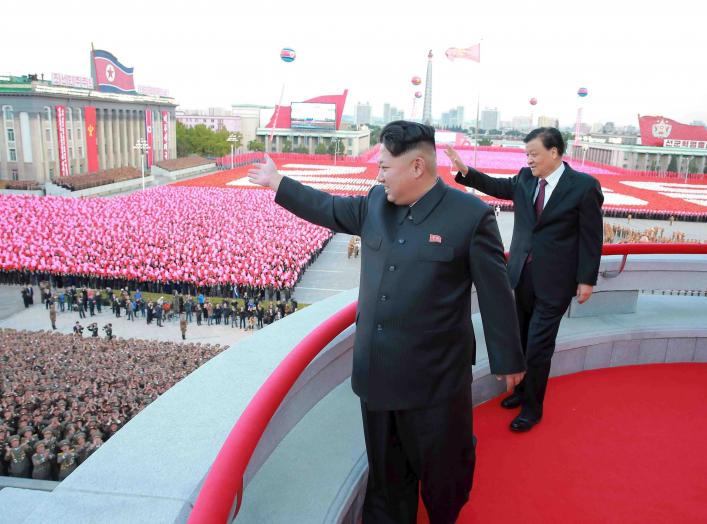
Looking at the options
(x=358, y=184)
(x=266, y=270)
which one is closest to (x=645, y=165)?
(x=358, y=184)

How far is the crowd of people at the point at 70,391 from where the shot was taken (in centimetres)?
642

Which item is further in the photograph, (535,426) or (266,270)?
(266,270)

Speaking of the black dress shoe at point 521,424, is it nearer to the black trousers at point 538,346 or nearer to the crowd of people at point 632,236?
the black trousers at point 538,346

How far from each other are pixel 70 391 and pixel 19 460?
6.98 feet

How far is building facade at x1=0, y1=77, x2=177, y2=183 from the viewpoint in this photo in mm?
42750

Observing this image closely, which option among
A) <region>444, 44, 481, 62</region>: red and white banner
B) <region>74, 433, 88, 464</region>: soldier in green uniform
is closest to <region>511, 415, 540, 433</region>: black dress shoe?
<region>74, 433, 88, 464</region>: soldier in green uniform

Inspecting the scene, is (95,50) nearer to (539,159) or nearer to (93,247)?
(93,247)

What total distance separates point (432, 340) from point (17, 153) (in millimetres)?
48682

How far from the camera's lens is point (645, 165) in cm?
7312

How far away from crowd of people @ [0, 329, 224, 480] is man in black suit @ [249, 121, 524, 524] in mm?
5233

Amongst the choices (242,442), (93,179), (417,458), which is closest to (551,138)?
(417,458)

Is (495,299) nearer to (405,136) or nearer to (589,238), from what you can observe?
(405,136)

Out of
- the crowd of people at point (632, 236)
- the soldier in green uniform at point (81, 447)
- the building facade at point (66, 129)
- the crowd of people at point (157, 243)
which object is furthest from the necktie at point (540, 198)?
the building facade at point (66, 129)

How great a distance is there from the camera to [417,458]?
2.12 m
